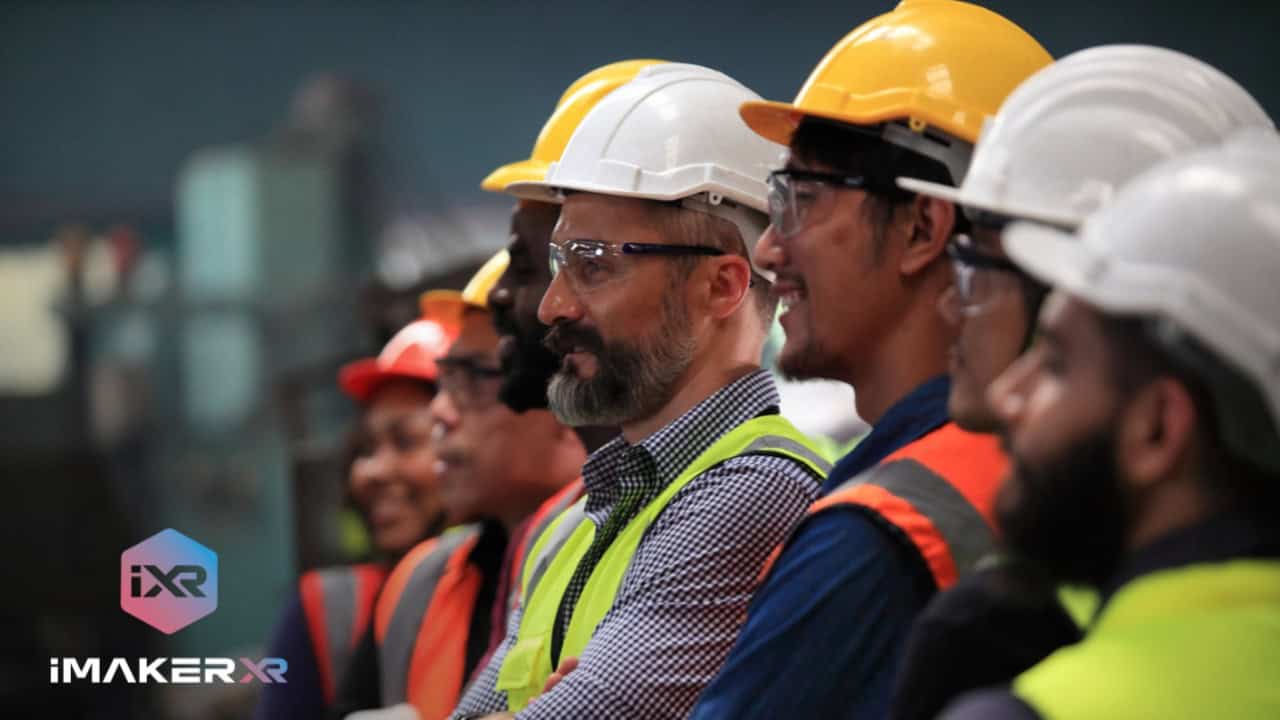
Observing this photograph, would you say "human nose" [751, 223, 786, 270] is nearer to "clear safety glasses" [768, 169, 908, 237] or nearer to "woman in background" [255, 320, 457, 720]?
"clear safety glasses" [768, 169, 908, 237]

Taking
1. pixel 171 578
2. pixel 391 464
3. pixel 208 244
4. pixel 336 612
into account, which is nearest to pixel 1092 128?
pixel 336 612

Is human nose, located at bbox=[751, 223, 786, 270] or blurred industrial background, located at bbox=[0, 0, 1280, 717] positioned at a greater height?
human nose, located at bbox=[751, 223, 786, 270]

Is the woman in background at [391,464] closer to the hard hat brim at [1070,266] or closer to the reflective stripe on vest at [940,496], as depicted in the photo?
the reflective stripe on vest at [940,496]

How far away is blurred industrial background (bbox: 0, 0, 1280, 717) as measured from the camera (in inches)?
300

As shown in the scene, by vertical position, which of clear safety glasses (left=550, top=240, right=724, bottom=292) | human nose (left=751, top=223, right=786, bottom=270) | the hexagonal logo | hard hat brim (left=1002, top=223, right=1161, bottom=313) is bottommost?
the hexagonal logo

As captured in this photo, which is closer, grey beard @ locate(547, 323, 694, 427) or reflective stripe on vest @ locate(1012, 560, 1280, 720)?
reflective stripe on vest @ locate(1012, 560, 1280, 720)

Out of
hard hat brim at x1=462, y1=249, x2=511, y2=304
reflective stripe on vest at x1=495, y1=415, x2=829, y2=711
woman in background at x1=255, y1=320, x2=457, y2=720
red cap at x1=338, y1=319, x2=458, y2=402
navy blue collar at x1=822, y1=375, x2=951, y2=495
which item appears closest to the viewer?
navy blue collar at x1=822, y1=375, x2=951, y2=495

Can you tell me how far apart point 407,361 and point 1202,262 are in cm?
398

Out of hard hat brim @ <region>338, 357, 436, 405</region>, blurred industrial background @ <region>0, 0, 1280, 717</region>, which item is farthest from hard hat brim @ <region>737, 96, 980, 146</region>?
blurred industrial background @ <region>0, 0, 1280, 717</region>

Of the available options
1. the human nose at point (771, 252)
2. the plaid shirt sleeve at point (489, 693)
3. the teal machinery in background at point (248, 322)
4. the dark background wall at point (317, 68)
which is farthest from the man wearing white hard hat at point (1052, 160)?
the teal machinery in background at point (248, 322)

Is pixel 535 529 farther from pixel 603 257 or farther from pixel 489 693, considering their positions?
pixel 603 257

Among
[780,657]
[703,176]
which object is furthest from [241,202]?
[780,657]

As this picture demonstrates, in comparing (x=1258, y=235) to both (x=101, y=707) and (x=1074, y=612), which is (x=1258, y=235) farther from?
(x=101, y=707)

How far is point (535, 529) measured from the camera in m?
3.63
